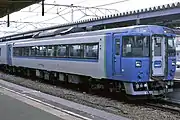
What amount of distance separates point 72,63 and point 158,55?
5611 millimetres

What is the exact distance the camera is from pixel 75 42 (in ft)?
62.3

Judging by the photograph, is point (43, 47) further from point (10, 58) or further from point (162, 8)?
point (10, 58)

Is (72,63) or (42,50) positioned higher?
(42,50)

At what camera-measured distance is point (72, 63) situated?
19359 millimetres

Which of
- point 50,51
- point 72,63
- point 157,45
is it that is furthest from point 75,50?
point 157,45

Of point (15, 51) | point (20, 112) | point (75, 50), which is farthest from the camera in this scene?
point (15, 51)

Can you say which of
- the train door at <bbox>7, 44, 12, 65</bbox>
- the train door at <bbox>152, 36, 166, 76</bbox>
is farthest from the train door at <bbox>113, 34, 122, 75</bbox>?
the train door at <bbox>7, 44, 12, 65</bbox>

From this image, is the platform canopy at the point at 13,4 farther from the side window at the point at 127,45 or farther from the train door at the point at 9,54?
the train door at the point at 9,54

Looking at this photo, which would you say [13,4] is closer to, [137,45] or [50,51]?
[50,51]

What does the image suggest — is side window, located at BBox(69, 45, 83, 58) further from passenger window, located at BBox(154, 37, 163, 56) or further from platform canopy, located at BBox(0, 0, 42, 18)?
passenger window, located at BBox(154, 37, 163, 56)

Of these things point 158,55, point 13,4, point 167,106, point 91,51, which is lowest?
point 167,106

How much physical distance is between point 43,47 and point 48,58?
139 centimetres

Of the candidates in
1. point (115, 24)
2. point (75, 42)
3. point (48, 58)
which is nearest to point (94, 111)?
point (75, 42)

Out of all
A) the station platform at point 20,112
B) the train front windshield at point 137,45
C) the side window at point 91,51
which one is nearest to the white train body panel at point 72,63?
the side window at point 91,51
